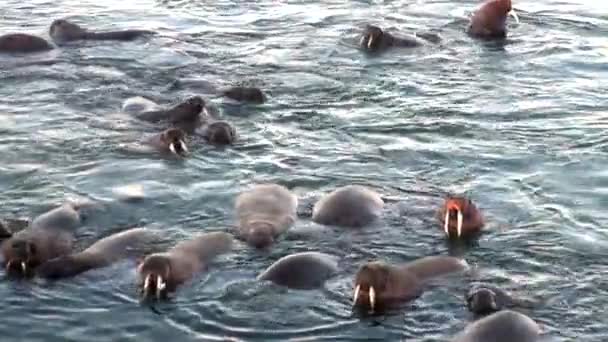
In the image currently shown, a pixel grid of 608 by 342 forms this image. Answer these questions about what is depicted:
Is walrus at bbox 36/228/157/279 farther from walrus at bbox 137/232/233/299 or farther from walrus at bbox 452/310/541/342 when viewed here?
walrus at bbox 452/310/541/342

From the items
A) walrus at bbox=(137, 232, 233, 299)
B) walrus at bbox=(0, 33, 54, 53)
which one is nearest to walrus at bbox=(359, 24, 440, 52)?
walrus at bbox=(0, 33, 54, 53)

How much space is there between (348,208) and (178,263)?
175 centimetres

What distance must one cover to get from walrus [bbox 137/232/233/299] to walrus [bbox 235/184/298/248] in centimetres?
22

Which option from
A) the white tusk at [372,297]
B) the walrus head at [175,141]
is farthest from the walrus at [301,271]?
the walrus head at [175,141]

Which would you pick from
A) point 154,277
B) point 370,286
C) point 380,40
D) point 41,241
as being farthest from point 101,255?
point 380,40

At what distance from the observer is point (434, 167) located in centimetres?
1263

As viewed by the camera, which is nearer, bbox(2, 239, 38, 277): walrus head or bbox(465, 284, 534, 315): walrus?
bbox(465, 284, 534, 315): walrus

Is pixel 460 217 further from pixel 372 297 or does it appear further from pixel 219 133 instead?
pixel 219 133

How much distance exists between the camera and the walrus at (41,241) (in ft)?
32.6

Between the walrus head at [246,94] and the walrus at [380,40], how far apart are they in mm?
2510

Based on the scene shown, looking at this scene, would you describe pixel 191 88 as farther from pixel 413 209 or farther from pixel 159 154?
pixel 413 209

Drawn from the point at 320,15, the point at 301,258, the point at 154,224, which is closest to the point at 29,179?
the point at 154,224

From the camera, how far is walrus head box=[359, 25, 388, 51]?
16594 millimetres

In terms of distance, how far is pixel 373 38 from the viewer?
16578 mm
